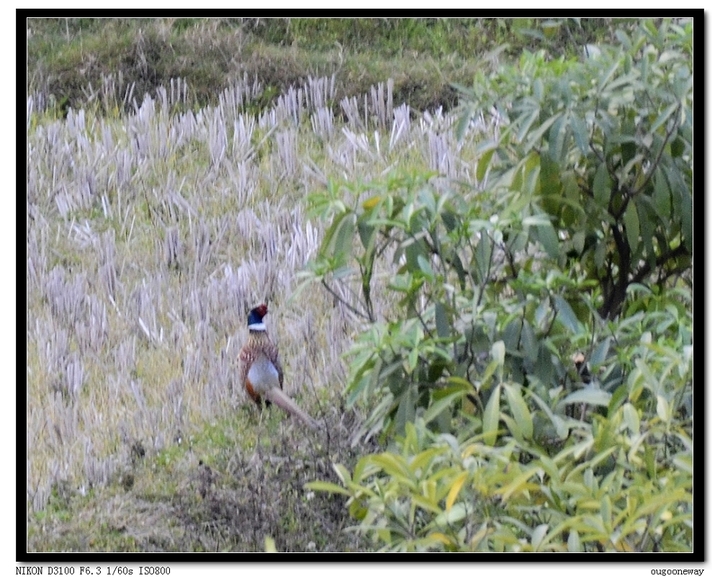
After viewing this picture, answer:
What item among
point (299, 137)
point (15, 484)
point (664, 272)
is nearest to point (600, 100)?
point (664, 272)

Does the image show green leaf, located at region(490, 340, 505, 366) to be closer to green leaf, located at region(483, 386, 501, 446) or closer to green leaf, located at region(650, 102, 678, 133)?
green leaf, located at region(483, 386, 501, 446)

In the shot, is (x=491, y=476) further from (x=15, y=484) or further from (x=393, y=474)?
(x=15, y=484)

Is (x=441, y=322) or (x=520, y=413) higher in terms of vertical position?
(x=441, y=322)

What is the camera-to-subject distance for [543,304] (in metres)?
2.65

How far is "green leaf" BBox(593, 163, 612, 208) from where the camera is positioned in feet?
9.21

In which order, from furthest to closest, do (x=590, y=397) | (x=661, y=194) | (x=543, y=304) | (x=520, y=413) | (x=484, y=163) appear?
(x=484, y=163), (x=661, y=194), (x=543, y=304), (x=590, y=397), (x=520, y=413)

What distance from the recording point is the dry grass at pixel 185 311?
9.20 ft

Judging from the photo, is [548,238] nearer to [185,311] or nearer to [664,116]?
[664,116]

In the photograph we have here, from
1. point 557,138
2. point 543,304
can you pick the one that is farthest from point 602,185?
point 543,304

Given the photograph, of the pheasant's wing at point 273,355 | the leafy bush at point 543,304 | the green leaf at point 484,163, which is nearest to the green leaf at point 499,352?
the leafy bush at point 543,304

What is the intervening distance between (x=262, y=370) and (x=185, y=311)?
0.29m

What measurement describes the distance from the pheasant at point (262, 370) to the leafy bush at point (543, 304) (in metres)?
0.21

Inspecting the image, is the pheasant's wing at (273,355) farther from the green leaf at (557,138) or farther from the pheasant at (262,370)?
the green leaf at (557,138)

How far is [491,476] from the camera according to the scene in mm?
2209
